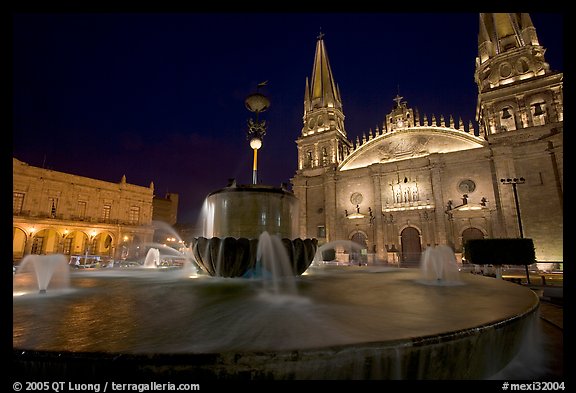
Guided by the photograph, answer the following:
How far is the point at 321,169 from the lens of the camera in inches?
1410

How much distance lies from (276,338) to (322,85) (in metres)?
44.2

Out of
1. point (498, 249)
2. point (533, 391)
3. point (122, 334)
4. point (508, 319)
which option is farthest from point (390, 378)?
point (498, 249)

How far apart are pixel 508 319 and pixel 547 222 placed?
2788 centimetres

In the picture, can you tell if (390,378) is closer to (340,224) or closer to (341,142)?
(340,224)

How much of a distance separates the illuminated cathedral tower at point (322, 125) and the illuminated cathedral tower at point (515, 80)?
17.2 m

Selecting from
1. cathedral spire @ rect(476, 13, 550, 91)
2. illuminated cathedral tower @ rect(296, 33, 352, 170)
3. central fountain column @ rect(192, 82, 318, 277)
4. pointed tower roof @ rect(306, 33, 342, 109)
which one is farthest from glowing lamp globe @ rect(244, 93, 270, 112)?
pointed tower roof @ rect(306, 33, 342, 109)

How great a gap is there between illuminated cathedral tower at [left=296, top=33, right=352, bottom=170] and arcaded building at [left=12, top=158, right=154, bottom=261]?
978 inches

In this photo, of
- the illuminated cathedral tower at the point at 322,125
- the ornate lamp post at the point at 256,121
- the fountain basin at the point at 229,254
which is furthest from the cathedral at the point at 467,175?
the fountain basin at the point at 229,254

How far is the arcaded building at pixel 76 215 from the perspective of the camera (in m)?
28.0

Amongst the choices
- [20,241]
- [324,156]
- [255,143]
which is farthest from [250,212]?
[20,241]

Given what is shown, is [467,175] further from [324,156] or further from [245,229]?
[245,229]

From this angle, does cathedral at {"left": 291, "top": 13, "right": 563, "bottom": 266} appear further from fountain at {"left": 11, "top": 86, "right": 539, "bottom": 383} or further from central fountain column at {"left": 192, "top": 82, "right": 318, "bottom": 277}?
fountain at {"left": 11, "top": 86, "right": 539, "bottom": 383}

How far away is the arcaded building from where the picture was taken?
28.0 m

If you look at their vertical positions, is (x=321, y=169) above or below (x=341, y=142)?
below
